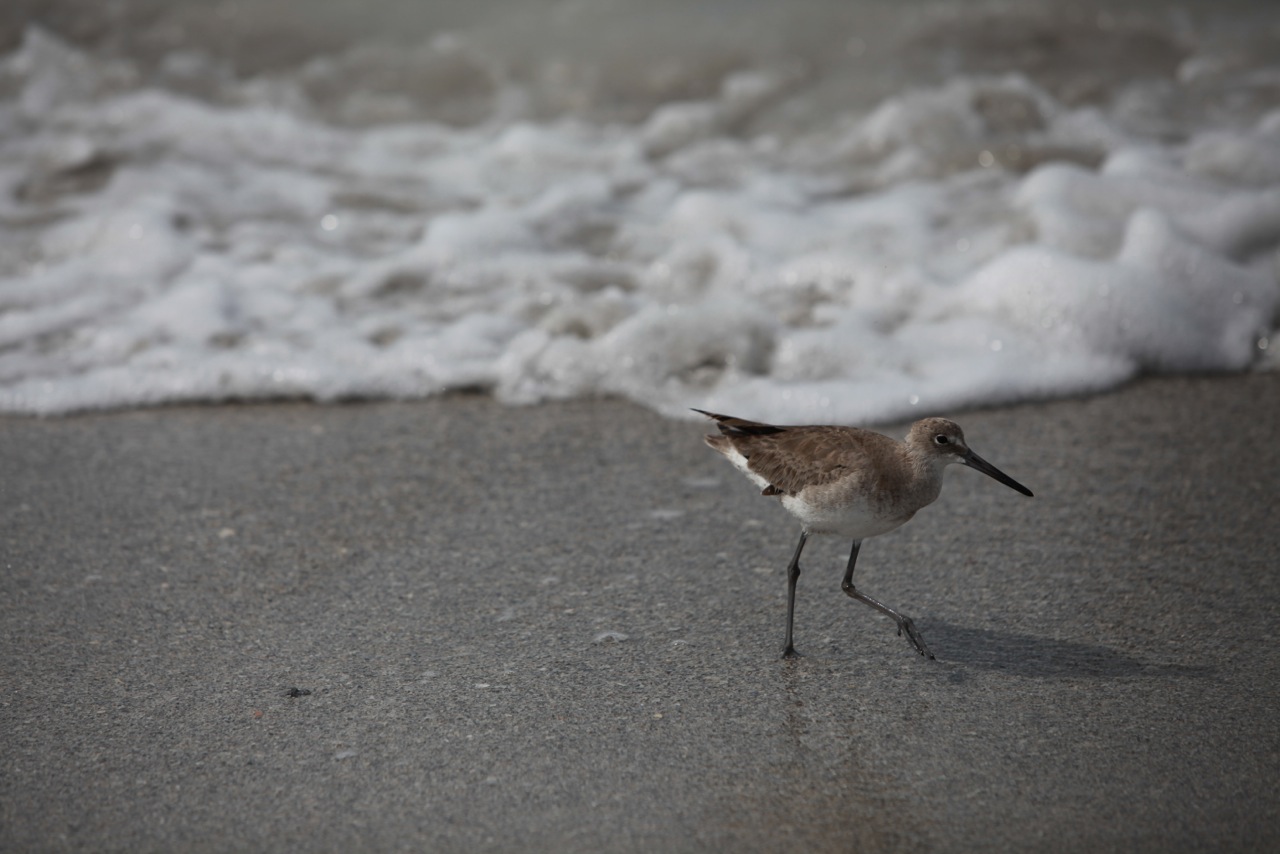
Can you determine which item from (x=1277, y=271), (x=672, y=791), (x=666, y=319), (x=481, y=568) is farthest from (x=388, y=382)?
(x=1277, y=271)

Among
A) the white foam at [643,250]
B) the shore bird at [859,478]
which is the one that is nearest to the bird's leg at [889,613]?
the shore bird at [859,478]

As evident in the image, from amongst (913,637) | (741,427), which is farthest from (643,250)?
(913,637)

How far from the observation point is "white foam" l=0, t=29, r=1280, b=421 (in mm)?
5637

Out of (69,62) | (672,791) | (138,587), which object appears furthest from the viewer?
(69,62)

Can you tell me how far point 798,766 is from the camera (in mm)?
3033

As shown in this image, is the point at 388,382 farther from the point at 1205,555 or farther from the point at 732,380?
the point at 1205,555

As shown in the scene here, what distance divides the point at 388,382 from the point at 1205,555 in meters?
3.38

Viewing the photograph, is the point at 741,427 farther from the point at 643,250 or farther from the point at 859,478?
the point at 643,250

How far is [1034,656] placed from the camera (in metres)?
3.54

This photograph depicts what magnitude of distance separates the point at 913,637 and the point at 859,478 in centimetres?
50

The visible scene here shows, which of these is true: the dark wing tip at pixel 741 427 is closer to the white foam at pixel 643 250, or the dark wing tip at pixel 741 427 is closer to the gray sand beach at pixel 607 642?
the gray sand beach at pixel 607 642

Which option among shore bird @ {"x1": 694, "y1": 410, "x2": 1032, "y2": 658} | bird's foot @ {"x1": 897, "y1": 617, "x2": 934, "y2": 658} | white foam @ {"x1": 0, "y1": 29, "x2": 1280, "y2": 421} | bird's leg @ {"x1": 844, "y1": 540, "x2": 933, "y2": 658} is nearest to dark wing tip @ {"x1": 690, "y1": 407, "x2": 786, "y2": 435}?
shore bird @ {"x1": 694, "y1": 410, "x2": 1032, "y2": 658}

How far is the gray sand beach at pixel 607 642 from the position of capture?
2.88 metres

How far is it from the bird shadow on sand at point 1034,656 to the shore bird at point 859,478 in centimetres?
11
